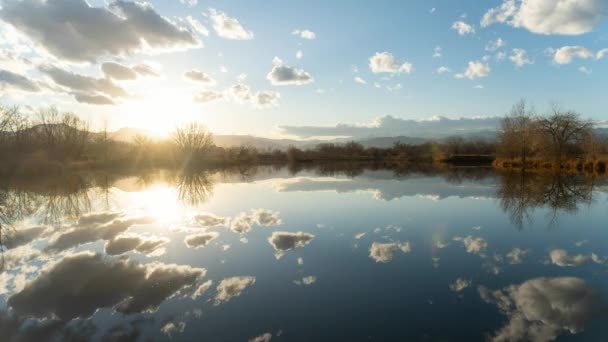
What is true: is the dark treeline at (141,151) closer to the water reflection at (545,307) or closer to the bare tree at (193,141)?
the bare tree at (193,141)

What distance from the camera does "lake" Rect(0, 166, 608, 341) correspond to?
4.48 m

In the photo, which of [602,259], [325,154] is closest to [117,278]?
[602,259]

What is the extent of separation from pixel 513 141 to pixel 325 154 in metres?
51.9

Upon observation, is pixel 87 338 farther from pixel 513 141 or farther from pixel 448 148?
pixel 448 148

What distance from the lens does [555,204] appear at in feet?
50.2

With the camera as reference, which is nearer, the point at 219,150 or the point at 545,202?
the point at 545,202

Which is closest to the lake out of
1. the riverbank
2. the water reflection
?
the water reflection

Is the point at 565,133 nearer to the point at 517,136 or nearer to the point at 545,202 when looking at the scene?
the point at 517,136

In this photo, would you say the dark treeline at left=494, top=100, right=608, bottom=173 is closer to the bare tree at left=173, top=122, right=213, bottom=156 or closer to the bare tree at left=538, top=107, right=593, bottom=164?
the bare tree at left=538, top=107, right=593, bottom=164

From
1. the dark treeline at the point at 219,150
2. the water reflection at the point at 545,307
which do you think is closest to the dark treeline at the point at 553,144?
the dark treeline at the point at 219,150

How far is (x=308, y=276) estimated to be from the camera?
21.3ft

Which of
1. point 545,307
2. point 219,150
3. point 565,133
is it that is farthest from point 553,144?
point 219,150

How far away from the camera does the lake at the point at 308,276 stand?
4.48 meters

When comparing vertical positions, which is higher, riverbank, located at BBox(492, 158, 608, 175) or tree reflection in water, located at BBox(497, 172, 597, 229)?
riverbank, located at BBox(492, 158, 608, 175)
